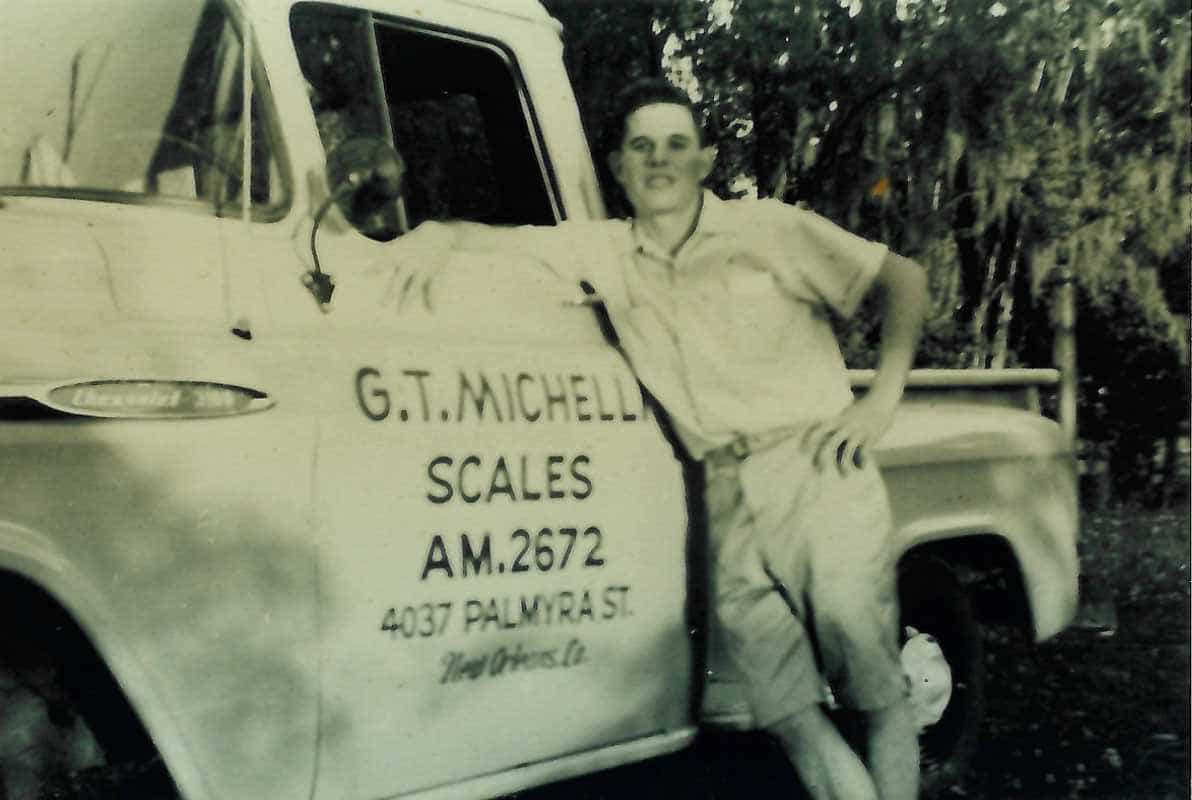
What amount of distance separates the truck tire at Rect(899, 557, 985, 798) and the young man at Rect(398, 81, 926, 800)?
19.1 inches

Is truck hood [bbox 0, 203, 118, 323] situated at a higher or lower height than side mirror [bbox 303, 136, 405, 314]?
lower

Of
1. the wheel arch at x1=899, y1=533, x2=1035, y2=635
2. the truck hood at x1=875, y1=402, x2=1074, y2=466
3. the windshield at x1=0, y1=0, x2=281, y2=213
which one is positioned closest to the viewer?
the windshield at x1=0, y1=0, x2=281, y2=213

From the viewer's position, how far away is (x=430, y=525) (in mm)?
2883

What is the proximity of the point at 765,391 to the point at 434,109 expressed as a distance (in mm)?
1001

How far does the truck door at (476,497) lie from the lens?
2795mm

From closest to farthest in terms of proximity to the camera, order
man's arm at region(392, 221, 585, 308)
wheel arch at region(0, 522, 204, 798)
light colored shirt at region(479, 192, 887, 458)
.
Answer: wheel arch at region(0, 522, 204, 798), man's arm at region(392, 221, 585, 308), light colored shirt at region(479, 192, 887, 458)

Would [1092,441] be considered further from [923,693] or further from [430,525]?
[430,525]

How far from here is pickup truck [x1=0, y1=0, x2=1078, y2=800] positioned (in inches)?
98.1

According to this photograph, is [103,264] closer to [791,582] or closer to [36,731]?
[36,731]

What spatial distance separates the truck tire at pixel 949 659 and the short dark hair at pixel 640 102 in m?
1.39

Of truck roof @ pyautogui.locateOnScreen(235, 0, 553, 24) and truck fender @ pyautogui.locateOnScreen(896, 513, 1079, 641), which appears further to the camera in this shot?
truck fender @ pyautogui.locateOnScreen(896, 513, 1079, 641)

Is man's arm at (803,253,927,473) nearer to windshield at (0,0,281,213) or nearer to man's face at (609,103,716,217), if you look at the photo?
man's face at (609,103,716,217)

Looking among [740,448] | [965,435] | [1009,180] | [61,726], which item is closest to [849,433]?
[740,448]

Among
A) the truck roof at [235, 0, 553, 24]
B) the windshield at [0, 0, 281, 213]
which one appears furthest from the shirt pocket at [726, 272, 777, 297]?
the windshield at [0, 0, 281, 213]
